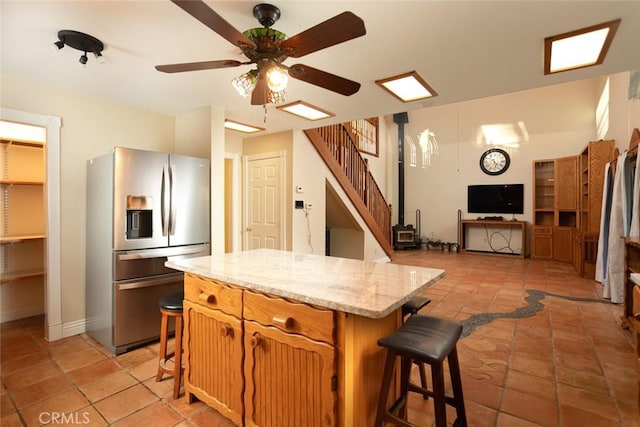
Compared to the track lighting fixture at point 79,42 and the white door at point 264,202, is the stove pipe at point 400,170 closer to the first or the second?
the white door at point 264,202

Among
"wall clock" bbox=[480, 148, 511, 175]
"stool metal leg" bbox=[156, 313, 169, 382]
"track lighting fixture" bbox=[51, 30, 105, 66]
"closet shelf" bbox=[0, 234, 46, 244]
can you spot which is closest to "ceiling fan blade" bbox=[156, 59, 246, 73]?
"track lighting fixture" bbox=[51, 30, 105, 66]

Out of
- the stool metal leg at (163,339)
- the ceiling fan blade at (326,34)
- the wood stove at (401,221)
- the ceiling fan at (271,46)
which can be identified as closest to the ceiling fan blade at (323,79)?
the ceiling fan at (271,46)

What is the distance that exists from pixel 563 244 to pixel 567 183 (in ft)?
4.46

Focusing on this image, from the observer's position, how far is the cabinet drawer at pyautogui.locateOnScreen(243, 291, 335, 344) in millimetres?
1322

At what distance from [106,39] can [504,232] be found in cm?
862

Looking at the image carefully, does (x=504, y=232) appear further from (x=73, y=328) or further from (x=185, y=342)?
(x=73, y=328)

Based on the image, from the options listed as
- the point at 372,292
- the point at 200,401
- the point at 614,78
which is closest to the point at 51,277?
the point at 200,401

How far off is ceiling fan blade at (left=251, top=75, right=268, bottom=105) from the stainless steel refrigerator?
4.57ft

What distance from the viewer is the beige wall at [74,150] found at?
9.63 feet

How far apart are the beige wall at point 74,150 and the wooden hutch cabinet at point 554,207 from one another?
8.29 m

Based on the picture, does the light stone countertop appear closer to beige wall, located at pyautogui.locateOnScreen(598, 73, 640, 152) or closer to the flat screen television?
beige wall, located at pyautogui.locateOnScreen(598, 73, 640, 152)

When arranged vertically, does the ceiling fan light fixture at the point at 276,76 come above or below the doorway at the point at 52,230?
above

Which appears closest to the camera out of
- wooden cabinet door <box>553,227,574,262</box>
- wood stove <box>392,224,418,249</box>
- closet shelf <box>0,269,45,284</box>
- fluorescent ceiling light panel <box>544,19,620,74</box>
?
fluorescent ceiling light panel <box>544,19,620,74</box>

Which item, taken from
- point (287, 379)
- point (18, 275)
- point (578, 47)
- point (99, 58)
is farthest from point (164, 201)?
point (578, 47)
